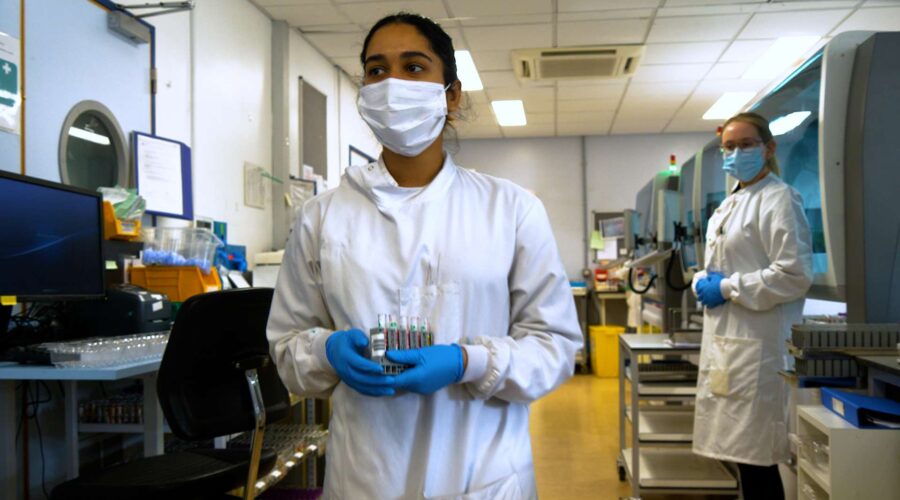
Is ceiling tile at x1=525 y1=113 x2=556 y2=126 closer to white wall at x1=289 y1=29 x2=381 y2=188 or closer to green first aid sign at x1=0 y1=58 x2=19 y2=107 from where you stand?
white wall at x1=289 y1=29 x2=381 y2=188

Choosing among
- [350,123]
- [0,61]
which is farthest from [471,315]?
[350,123]

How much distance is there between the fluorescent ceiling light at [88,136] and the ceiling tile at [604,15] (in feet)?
9.06

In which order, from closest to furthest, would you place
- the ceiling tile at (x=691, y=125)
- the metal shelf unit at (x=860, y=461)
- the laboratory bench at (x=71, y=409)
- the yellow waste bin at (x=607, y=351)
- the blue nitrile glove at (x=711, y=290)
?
the metal shelf unit at (x=860, y=461) < the laboratory bench at (x=71, y=409) < the blue nitrile glove at (x=711, y=290) < the yellow waste bin at (x=607, y=351) < the ceiling tile at (x=691, y=125)

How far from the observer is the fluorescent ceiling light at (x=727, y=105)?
631 centimetres

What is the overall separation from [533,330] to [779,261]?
5.25ft

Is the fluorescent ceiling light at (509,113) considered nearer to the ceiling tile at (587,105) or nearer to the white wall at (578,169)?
the ceiling tile at (587,105)

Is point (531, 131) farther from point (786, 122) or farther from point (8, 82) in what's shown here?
point (8, 82)

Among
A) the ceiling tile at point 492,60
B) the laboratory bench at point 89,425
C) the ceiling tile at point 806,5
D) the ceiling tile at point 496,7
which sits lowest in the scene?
the laboratory bench at point 89,425

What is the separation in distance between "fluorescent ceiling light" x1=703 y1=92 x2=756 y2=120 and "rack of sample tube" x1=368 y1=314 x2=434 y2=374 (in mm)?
5979

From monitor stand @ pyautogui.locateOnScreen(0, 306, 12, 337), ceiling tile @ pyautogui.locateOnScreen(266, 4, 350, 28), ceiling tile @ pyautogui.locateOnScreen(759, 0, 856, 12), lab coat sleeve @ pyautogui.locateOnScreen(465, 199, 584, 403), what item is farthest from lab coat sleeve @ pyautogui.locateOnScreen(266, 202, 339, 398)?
ceiling tile @ pyautogui.locateOnScreen(759, 0, 856, 12)

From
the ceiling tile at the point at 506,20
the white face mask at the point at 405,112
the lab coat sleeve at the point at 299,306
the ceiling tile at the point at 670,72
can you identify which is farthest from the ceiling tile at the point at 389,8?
the lab coat sleeve at the point at 299,306

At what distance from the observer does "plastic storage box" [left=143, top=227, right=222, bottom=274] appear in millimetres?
2609

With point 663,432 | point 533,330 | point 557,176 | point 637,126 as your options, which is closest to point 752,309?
point 663,432

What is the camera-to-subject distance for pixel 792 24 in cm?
448
